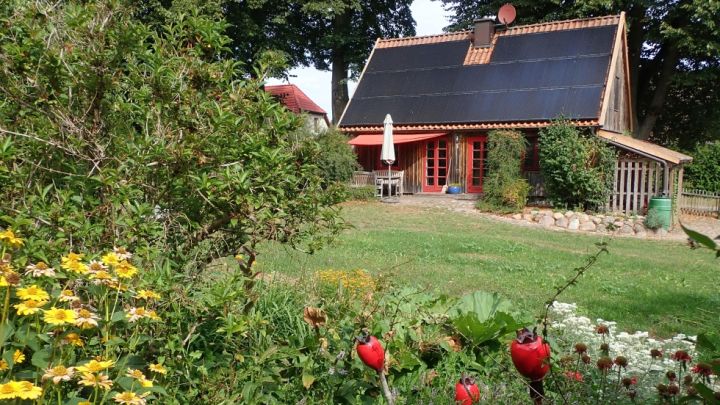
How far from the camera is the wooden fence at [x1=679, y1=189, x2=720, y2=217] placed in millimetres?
18969

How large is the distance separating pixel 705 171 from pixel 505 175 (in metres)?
9.61

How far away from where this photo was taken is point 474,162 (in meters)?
20.7

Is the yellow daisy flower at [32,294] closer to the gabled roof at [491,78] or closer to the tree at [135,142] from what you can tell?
the tree at [135,142]

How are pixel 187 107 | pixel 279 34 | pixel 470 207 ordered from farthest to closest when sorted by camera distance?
pixel 279 34 < pixel 470 207 < pixel 187 107

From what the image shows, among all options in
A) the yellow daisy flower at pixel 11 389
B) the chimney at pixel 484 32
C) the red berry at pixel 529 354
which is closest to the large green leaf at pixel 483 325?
the red berry at pixel 529 354

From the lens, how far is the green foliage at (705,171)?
843 inches

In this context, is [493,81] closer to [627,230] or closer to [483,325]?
[627,230]

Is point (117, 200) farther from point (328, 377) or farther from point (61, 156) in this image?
point (328, 377)

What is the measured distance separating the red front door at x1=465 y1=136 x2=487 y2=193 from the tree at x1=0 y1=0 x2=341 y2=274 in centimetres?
1787

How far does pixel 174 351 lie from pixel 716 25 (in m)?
24.8

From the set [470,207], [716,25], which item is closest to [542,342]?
[470,207]

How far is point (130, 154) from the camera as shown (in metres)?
2.56

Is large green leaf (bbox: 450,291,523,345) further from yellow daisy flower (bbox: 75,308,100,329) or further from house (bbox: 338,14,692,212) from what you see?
house (bbox: 338,14,692,212)

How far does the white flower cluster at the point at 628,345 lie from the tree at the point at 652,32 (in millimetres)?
Answer: 21099
